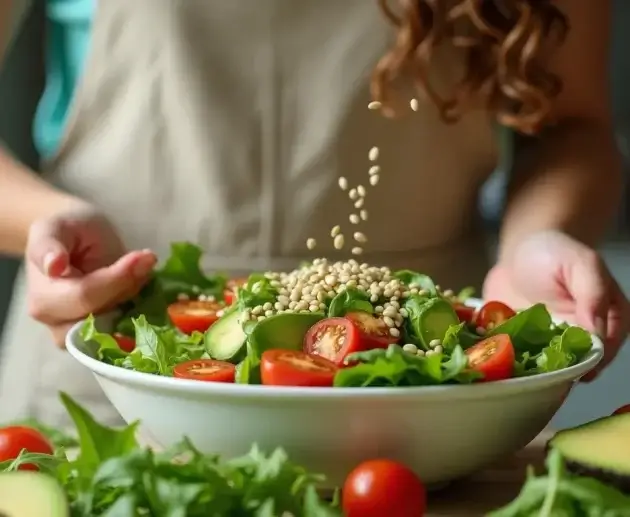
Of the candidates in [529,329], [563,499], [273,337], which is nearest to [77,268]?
[273,337]

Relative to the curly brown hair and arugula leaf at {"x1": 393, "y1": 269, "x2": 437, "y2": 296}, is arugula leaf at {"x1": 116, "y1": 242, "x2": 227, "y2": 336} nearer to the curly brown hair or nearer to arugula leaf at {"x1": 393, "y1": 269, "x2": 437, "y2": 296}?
arugula leaf at {"x1": 393, "y1": 269, "x2": 437, "y2": 296}

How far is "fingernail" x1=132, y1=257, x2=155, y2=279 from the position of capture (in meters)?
0.80

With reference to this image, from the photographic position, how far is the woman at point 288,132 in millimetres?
1021

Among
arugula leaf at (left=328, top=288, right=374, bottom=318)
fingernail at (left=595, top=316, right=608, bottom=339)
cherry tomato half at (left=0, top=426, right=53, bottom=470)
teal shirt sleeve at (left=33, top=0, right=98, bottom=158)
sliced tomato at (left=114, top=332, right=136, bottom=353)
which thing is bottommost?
cherry tomato half at (left=0, top=426, right=53, bottom=470)

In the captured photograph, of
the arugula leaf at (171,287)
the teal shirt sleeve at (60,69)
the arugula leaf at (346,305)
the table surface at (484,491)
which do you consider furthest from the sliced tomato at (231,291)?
the teal shirt sleeve at (60,69)

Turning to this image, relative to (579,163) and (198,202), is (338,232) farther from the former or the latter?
(579,163)

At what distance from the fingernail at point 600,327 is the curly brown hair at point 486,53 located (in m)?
0.31

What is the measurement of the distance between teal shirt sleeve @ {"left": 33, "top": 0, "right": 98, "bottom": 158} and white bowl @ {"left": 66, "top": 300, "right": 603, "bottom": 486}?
581mm

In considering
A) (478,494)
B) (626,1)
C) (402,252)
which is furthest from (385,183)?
(626,1)

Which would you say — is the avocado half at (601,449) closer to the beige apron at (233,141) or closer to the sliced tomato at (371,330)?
the sliced tomato at (371,330)

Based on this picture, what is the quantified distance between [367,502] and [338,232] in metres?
0.51

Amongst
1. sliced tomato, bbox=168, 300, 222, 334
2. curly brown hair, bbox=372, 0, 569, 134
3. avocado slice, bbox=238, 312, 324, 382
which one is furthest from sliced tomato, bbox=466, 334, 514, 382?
curly brown hair, bbox=372, 0, 569, 134

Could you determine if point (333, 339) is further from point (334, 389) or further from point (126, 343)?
point (126, 343)

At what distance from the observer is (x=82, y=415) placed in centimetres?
53
